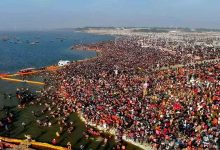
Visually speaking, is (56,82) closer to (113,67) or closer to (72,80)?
(72,80)

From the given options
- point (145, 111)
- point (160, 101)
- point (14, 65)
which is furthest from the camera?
point (14, 65)

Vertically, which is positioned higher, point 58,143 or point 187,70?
point 187,70

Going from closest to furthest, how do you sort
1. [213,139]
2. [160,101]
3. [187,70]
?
1. [213,139]
2. [160,101]
3. [187,70]

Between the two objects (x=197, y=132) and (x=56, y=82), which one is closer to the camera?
(x=197, y=132)

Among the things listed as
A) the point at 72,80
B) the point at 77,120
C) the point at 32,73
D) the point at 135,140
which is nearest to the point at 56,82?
the point at 72,80

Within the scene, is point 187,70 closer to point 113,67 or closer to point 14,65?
point 113,67

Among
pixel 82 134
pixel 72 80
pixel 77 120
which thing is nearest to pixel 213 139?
pixel 82 134
